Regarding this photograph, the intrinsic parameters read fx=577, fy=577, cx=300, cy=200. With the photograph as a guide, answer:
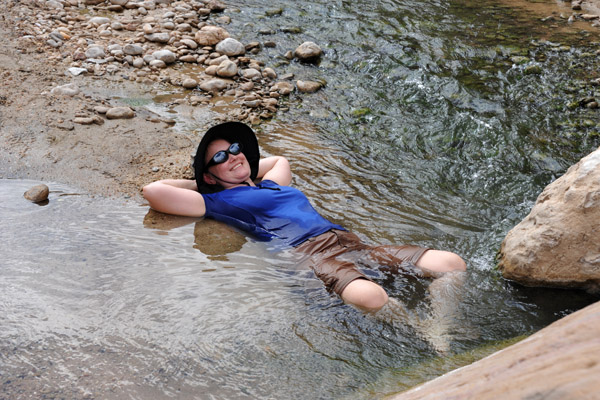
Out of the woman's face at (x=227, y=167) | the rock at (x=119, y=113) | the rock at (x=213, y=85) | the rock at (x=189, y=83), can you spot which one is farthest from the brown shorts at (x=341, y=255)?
the rock at (x=189, y=83)

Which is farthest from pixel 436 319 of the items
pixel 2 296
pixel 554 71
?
pixel 554 71

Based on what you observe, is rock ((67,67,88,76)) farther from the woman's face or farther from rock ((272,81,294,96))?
the woman's face

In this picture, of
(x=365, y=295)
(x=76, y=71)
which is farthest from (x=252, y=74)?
(x=365, y=295)

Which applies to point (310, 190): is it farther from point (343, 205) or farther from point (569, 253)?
point (569, 253)

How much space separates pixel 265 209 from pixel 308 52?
15.2 ft

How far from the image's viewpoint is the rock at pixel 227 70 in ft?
27.4

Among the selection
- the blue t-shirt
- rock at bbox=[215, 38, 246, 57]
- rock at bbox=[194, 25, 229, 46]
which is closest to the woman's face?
the blue t-shirt

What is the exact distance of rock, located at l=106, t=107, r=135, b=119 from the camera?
6.83 metres

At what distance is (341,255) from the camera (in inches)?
182

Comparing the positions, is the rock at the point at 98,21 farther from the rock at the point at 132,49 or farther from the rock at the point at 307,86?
the rock at the point at 307,86

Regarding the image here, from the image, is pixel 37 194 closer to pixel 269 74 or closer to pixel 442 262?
pixel 442 262

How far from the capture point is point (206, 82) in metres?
8.06

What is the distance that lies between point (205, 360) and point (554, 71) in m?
6.86

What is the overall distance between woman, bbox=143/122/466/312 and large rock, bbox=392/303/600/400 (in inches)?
77.1
